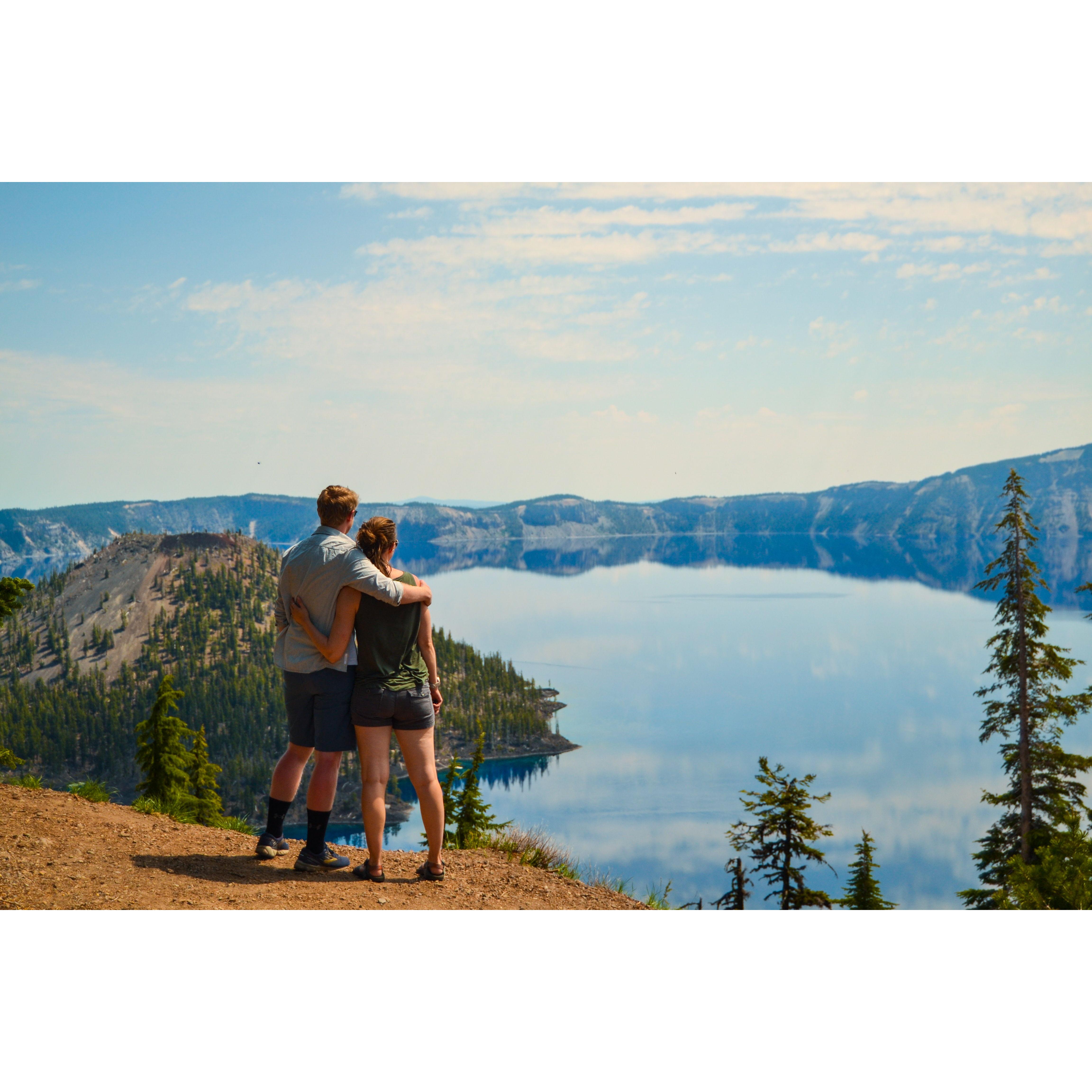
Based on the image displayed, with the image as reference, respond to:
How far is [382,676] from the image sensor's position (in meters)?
3.40

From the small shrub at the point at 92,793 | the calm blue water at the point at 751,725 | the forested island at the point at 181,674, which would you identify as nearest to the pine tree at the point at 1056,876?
the small shrub at the point at 92,793

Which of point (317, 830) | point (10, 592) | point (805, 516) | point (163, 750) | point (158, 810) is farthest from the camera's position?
point (805, 516)

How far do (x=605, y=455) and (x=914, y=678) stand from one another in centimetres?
4757

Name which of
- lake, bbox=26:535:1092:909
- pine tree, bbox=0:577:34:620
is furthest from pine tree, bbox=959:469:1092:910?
pine tree, bbox=0:577:34:620

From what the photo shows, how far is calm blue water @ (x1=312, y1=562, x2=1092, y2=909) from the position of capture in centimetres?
3891

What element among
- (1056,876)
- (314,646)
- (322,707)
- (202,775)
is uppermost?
(314,646)

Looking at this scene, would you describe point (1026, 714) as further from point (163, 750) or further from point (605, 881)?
point (163, 750)

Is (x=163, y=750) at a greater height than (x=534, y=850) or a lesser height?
lesser

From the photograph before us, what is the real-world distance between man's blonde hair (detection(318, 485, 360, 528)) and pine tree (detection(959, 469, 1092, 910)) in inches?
446

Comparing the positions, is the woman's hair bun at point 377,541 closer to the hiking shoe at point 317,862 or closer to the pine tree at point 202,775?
the hiking shoe at point 317,862

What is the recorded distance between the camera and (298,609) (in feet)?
11.1

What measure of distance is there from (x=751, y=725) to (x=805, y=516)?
148864mm

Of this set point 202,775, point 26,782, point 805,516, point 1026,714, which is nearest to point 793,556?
point 805,516

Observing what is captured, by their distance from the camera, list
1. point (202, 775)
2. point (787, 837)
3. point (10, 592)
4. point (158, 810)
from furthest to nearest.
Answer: point (202, 775)
point (787, 837)
point (10, 592)
point (158, 810)
